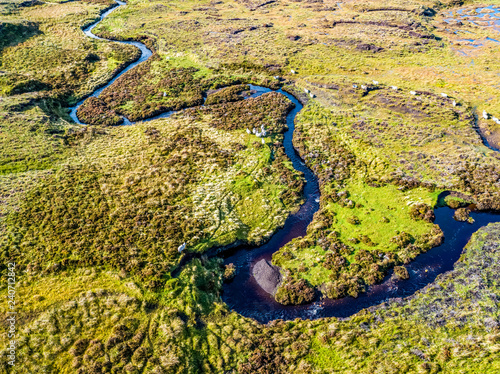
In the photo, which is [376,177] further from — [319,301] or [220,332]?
[220,332]

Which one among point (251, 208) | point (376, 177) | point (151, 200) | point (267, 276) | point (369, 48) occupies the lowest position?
point (267, 276)

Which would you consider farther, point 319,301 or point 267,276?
point 267,276

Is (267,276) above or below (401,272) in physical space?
above

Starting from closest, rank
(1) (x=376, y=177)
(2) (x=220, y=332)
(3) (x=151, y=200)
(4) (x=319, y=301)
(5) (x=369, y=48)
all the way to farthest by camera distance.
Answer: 1. (2) (x=220, y=332)
2. (4) (x=319, y=301)
3. (3) (x=151, y=200)
4. (1) (x=376, y=177)
5. (5) (x=369, y=48)

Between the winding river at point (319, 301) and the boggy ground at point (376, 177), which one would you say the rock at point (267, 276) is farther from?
the boggy ground at point (376, 177)

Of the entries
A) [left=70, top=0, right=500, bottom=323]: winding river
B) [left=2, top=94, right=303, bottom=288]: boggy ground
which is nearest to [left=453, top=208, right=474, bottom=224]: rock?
[left=70, top=0, right=500, bottom=323]: winding river

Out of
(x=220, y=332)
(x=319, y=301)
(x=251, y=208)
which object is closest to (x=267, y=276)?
(x=319, y=301)

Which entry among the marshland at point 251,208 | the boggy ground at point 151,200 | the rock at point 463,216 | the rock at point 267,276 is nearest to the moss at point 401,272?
the marshland at point 251,208
